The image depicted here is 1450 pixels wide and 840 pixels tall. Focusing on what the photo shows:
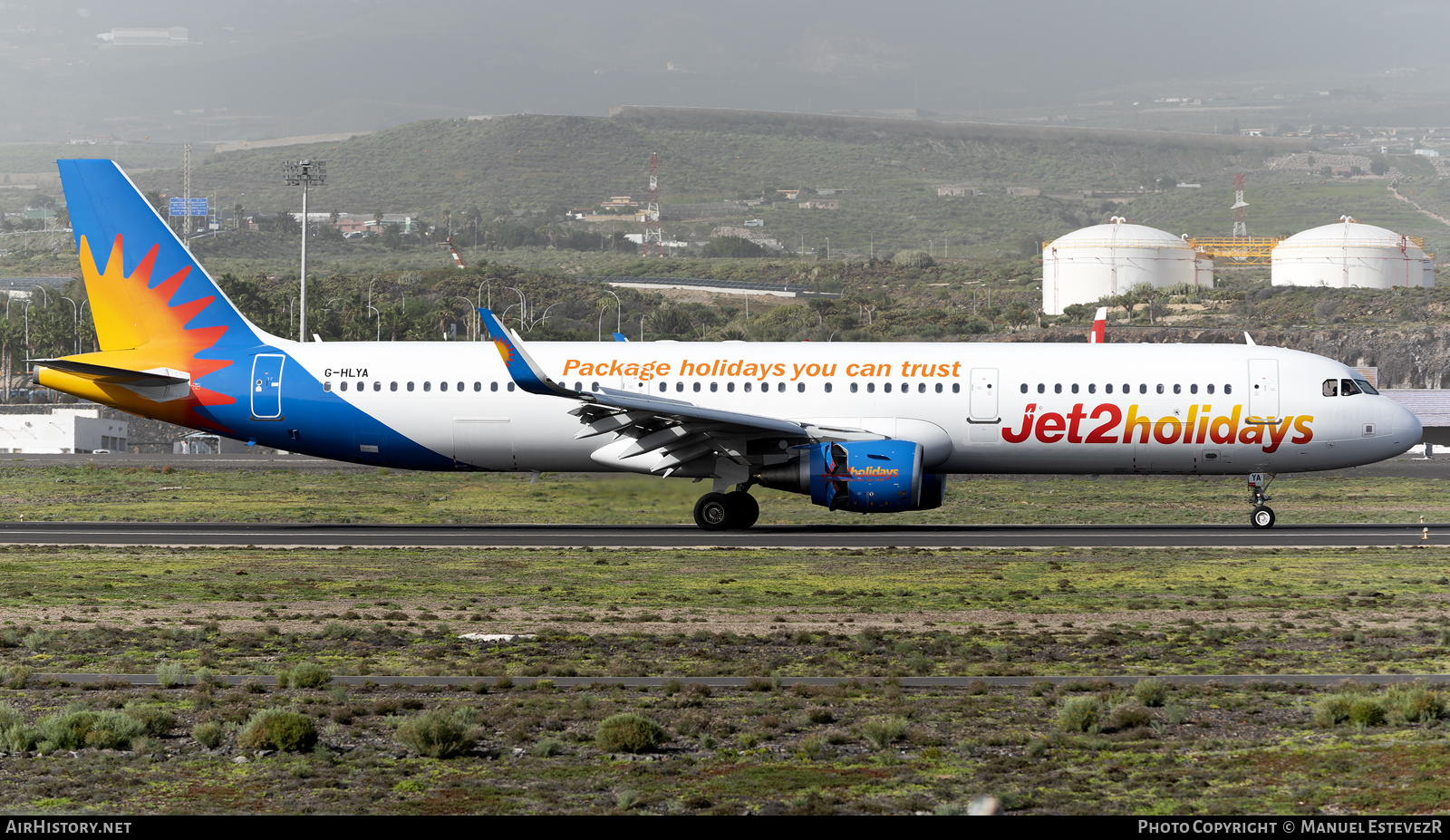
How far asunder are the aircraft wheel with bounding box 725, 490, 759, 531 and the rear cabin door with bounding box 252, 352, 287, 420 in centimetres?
1063

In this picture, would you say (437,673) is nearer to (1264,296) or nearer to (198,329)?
(198,329)

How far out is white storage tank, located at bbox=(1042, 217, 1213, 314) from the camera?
155625 mm

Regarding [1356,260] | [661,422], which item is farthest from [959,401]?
[1356,260]

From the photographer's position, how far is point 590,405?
1228 inches

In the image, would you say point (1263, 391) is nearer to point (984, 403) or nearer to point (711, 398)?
point (984, 403)

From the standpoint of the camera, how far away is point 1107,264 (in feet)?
511

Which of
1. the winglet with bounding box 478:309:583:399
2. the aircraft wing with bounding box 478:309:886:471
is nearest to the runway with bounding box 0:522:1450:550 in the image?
the aircraft wing with bounding box 478:309:886:471

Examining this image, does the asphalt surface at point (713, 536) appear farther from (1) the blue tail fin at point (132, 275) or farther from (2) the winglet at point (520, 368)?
(1) the blue tail fin at point (132, 275)

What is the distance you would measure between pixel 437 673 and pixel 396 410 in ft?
59.2

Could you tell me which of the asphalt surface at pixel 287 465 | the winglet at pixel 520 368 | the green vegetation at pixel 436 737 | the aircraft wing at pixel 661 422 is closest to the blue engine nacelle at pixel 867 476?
the aircraft wing at pixel 661 422

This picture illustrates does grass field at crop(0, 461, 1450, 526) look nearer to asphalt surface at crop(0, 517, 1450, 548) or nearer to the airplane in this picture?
asphalt surface at crop(0, 517, 1450, 548)

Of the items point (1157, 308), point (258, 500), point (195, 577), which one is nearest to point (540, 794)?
point (195, 577)

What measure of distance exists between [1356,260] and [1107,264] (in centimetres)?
2942

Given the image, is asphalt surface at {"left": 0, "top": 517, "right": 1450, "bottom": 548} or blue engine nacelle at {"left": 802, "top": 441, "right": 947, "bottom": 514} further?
blue engine nacelle at {"left": 802, "top": 441, "right": 947, "bottom": 514}
